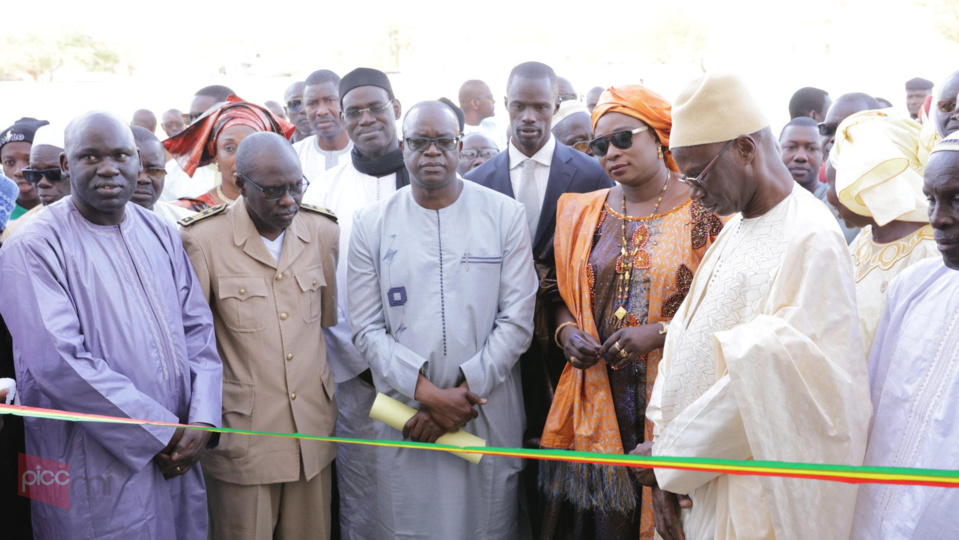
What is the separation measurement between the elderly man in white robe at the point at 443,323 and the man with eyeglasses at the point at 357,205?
1.00ft

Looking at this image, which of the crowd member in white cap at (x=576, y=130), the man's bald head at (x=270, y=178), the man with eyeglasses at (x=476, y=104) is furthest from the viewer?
the man with eyeglasses at (x=476, y=104)

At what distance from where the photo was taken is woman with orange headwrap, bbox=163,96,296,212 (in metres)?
4.87

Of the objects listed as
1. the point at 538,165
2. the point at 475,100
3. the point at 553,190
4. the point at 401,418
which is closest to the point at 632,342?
the point at 401,418

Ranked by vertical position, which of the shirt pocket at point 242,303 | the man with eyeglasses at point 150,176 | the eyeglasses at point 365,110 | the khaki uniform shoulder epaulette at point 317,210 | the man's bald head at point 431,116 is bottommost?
the shirt pocket at point 242,303

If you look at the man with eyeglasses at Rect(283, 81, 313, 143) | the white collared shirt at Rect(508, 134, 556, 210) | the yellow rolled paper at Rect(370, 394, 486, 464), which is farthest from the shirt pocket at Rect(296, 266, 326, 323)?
the man with eyeglasses at Rect(283, 81, 313, 143)

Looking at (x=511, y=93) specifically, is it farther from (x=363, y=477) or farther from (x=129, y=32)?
(x=129, y=32)

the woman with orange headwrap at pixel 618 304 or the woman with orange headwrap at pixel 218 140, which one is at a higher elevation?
the woman with orange headwrap at pixel 218 140

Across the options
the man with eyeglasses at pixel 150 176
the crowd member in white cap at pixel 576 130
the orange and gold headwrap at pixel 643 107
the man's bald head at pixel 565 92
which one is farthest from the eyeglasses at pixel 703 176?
the man's bald head at pixel 565 92

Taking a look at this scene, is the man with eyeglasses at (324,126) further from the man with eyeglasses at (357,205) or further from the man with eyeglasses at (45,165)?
the man with eyeglasses at (45,165)

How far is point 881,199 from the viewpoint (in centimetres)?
309

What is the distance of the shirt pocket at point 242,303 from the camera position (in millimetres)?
3631

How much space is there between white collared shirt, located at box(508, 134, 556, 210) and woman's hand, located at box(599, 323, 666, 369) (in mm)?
1427

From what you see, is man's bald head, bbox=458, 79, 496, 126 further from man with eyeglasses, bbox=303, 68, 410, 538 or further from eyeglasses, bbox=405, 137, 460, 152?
eyeglasses, bbox=405, 137, 460, 152

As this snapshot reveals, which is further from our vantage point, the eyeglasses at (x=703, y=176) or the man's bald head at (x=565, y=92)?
the man's bald head at (x=565, y=92)
